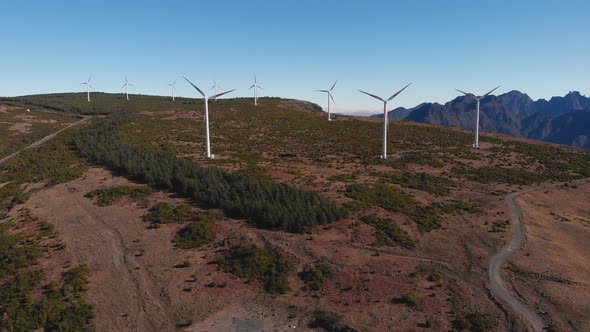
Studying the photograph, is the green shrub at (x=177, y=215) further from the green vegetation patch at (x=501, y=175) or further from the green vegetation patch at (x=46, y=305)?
the green vegetation patch at (x=501, y=175)

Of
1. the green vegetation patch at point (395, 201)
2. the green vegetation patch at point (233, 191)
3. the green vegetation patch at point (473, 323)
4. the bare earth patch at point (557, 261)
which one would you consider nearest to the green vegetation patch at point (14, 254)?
the green vegetation patch at point (233, 191)

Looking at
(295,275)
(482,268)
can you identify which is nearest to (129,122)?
(295,275)

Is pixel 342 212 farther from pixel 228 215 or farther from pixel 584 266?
pixel 584 266

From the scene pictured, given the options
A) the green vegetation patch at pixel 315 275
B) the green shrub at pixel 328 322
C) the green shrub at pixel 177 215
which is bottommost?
the green shrub at pixel 328 322

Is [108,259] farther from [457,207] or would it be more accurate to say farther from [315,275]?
[457,207]

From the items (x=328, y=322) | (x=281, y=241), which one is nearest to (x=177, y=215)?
(x=281, y=241)
